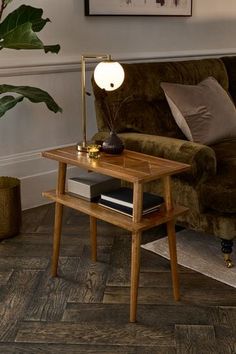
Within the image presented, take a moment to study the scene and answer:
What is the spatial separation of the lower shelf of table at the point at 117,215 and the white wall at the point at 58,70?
992mm

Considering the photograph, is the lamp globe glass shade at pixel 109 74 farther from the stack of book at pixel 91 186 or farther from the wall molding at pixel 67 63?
the wall molding at pixel 67 63

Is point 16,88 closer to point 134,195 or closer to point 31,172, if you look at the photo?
point 31,172

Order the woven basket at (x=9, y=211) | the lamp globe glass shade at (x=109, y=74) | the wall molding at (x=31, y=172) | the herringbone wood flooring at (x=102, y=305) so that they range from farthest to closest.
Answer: the wall molding at (x=31, y=172) < the woven basket at (x=9, y=211) < the lamp globe glass shade at (x=109, y=74) < the herringbone wood flooring at (x=102, y=305)

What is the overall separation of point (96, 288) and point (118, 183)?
0.46m

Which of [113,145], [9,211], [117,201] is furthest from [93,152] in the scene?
[9,211]

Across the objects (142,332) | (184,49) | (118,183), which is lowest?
(142,332)

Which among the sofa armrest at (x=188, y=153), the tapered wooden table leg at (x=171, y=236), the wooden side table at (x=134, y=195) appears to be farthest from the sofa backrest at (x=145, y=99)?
the tapered wooden table leg at (x=171, y=236)

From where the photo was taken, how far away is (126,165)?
1.97 meters

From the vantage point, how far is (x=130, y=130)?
270cm

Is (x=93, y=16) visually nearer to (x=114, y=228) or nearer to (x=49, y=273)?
(x=114, y=228)

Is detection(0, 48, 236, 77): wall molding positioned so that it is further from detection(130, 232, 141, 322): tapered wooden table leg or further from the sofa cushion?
detection(130, 232, 141, 322): tapered wooden table leg

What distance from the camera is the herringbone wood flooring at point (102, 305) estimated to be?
1.80m

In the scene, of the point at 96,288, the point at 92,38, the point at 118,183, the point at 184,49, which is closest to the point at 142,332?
the point at 96,288

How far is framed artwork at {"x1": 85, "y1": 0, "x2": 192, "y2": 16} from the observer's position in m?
3.19
